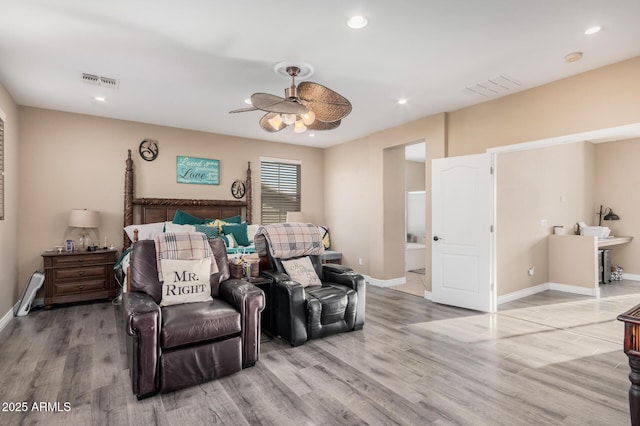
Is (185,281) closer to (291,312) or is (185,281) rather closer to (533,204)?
(291,312)

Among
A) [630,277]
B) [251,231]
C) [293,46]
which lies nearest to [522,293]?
[630,277]

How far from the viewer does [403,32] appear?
8.92 feet

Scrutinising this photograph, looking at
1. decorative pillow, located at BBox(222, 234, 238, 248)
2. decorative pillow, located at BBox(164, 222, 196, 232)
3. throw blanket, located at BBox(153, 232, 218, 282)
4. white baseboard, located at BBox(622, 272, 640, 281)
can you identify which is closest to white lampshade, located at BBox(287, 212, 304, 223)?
decorative pillow, located at BBox(222, 234, 238, 248)

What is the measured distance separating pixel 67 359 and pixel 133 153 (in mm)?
3349

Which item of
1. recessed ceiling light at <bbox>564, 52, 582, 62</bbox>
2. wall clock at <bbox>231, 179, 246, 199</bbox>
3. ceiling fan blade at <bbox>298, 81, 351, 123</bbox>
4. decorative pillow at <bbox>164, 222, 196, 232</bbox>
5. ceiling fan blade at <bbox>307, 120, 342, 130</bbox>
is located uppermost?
recessed ceiling light at <bbox>564, 52, 582, 62</bbox>

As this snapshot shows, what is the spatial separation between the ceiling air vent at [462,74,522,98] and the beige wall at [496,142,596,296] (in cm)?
95

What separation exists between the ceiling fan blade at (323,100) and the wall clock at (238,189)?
3.43 metres

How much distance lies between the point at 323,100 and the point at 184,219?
3500 millimetres

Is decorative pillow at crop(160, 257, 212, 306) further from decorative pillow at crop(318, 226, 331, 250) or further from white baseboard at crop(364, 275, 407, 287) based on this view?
decorative pillow at crop(318, 226, 331, 250)

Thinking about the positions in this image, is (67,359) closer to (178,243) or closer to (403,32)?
(178,243)

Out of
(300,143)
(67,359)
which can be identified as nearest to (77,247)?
(67,359)

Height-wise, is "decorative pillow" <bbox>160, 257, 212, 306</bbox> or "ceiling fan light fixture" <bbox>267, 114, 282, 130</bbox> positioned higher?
"ceiling fan light fixture" <bbox>267, 114, 282, 130</bbox>

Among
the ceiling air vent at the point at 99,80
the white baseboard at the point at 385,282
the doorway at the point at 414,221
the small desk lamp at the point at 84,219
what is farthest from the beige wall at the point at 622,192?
the small desk lamp at the point at 84,219

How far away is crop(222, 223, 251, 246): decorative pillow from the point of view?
5.41 m
